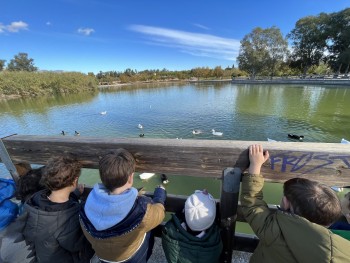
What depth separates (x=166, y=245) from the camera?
1458mm

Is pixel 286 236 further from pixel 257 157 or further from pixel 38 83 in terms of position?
pixel 38 83

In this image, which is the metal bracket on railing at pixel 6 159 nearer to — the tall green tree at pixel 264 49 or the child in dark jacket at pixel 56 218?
the child in dark jacket at pixel 56 218

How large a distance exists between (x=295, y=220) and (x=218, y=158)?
530mm

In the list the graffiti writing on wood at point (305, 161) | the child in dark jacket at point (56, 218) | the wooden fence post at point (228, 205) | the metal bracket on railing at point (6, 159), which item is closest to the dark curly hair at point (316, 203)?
the graffiti writing on wood at point (305, 161)

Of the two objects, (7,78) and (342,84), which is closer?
(342,84)

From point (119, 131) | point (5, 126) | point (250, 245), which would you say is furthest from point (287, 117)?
point (5, 126)

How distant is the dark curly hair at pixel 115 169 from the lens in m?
1.27

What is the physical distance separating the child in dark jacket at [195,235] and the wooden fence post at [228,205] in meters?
0.11

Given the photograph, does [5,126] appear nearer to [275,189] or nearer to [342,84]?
[275,189]

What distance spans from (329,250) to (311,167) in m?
0.46

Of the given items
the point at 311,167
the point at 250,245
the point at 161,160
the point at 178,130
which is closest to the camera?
the point at 311,167

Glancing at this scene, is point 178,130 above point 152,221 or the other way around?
the other way around

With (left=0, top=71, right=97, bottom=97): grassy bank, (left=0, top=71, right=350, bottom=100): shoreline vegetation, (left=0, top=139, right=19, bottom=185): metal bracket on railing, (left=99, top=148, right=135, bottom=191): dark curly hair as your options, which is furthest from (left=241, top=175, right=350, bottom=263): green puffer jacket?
(left=0, top=71, right=97, bottom=97): grassy bank

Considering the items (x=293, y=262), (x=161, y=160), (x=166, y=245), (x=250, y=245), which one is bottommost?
(x=250, y=245)
